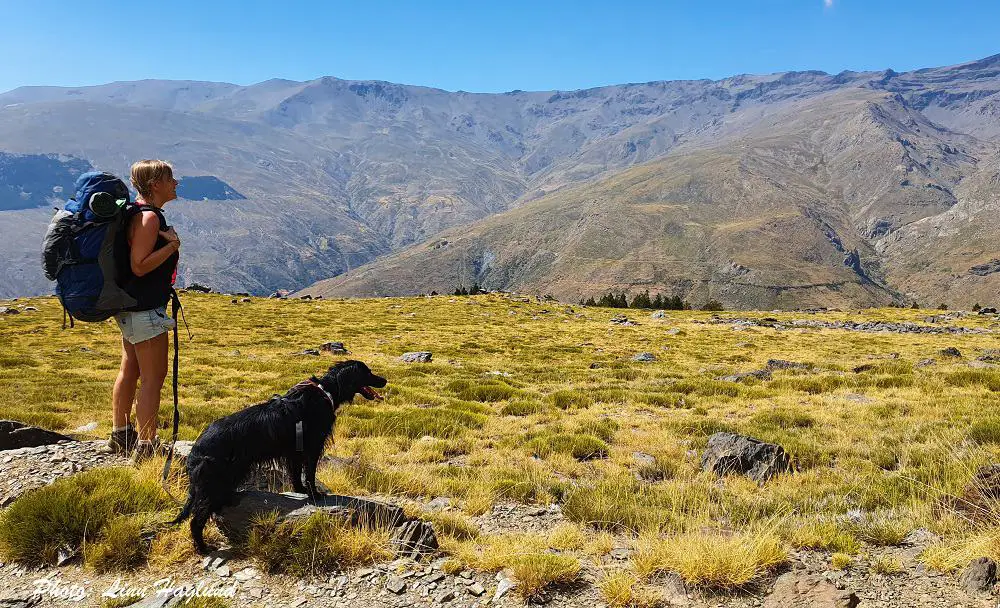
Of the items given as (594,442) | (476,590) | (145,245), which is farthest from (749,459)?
(145,245)

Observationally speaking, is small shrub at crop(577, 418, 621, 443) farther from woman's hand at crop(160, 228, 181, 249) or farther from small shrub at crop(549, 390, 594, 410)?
woman's hand at crop(160, 228, 181, 249)

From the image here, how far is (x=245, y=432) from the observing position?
433 centimetres

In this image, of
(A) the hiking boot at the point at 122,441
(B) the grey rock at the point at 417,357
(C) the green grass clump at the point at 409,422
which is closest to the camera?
(A) the hiking boot at the point at 122,441

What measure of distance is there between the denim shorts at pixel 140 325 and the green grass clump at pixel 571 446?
5.50m

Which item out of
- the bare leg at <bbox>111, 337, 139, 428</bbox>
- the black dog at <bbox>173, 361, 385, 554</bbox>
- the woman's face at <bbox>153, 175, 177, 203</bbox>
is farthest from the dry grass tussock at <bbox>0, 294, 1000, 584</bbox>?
the woman's face at <bbox>153, 175, 177, 203</bbox>

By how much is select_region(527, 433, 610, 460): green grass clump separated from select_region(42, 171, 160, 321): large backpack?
234 inches

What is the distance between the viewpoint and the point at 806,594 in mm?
3383

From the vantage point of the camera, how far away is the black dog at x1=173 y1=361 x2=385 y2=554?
4.05 meters

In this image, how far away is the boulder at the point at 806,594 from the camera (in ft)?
10.6

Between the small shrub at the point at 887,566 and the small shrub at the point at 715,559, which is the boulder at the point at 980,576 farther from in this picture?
the small shrub at the point at 715,559

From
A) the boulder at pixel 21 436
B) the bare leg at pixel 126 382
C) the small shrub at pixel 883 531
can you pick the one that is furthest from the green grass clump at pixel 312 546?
the small shrub at pixel 883 531

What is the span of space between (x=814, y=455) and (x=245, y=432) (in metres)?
7.70

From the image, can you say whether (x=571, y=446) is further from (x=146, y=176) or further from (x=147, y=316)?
(x=146, y=176)

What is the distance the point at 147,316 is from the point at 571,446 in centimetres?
610
